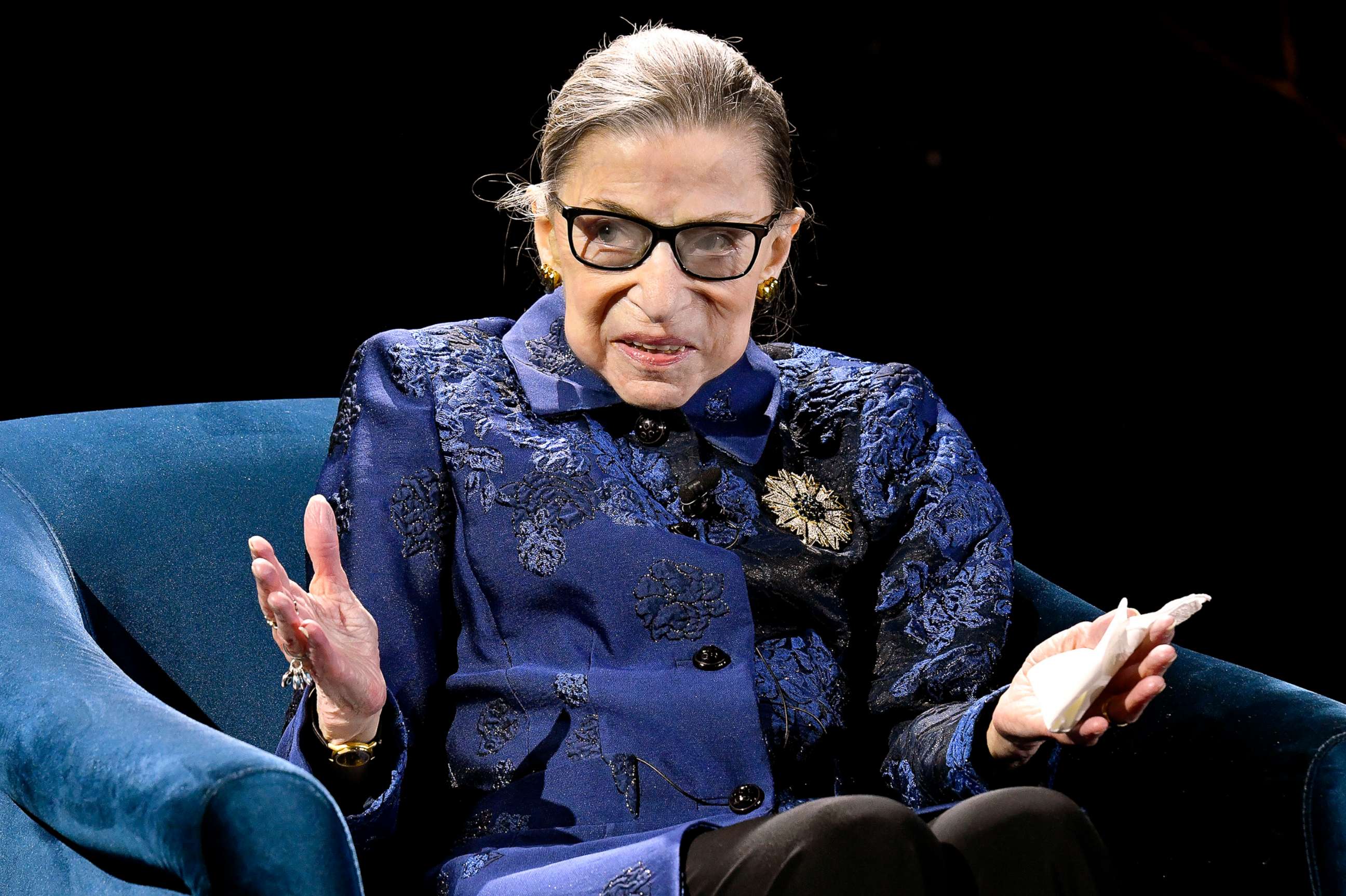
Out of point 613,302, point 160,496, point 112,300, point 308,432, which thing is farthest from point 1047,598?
point 112,300

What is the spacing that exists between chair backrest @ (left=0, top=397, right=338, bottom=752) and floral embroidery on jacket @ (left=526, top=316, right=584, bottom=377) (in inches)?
15.9

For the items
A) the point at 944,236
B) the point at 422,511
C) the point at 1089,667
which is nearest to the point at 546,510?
the point at 422,511

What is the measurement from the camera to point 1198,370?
7.24ft

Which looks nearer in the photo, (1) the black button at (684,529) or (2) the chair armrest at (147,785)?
(2) the chair armrest at (147,785)

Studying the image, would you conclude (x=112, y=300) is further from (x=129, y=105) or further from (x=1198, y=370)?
(x=1198, y=370)

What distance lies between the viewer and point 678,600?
1.37 metres

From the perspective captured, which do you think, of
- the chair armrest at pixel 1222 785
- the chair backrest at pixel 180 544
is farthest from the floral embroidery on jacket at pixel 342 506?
the chair armrest at pixel 1222 785

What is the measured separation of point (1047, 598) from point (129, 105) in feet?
4.53

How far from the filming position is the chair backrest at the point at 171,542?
152cm

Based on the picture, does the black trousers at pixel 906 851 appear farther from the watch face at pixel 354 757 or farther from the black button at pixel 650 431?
the black button at pixel 650 431

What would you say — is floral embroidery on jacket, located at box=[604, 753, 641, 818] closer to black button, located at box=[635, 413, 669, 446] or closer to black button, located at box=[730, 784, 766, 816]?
black button, located at box=[730, 784, 766, 816]

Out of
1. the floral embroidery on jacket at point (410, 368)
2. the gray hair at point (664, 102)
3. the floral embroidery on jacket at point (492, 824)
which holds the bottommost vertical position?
the floral embroidery on jacket at point (492, 824)

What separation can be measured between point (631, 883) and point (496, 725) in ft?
0.90

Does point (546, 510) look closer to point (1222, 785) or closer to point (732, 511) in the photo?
point (732, 511)
